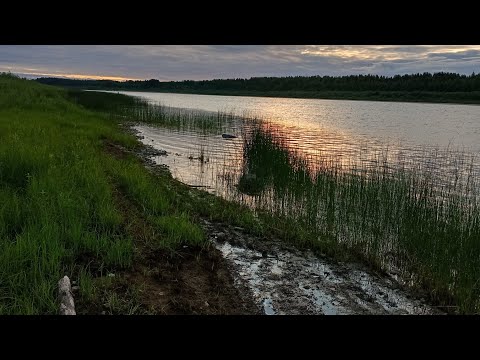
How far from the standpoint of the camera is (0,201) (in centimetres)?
560

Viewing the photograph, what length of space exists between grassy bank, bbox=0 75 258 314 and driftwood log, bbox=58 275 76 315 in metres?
0.09

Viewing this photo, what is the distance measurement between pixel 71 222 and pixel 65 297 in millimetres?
1917

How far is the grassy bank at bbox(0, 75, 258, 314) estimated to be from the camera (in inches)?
155

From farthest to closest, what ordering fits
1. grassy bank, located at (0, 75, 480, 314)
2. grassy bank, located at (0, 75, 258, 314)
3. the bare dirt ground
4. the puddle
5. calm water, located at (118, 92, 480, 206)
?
calm water, located at (118, 92, 480, 206)
the puddle
the bare dirt ground
grassy bank, located at (0, 75, 480, 314)
grassy bank, located at (0, 75, 258, 314)

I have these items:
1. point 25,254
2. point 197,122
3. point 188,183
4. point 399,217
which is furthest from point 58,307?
point 197,122

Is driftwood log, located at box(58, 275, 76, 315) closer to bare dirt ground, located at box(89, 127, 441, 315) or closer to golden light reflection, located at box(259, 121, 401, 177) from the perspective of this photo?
bare dirt ground, located at box(89, 127, 441, 315)

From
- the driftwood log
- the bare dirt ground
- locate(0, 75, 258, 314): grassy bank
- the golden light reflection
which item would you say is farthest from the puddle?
the golden light reflection

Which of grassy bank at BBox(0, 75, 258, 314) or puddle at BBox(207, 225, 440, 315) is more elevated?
grassy bank at BBox(0, 75, 258, 314)

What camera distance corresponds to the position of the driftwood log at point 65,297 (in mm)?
3484

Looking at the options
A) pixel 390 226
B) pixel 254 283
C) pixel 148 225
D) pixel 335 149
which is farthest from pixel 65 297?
pixel 335 149

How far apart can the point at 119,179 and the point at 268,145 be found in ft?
20.0

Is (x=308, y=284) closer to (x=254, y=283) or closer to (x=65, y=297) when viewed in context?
(x=254, y=283)
